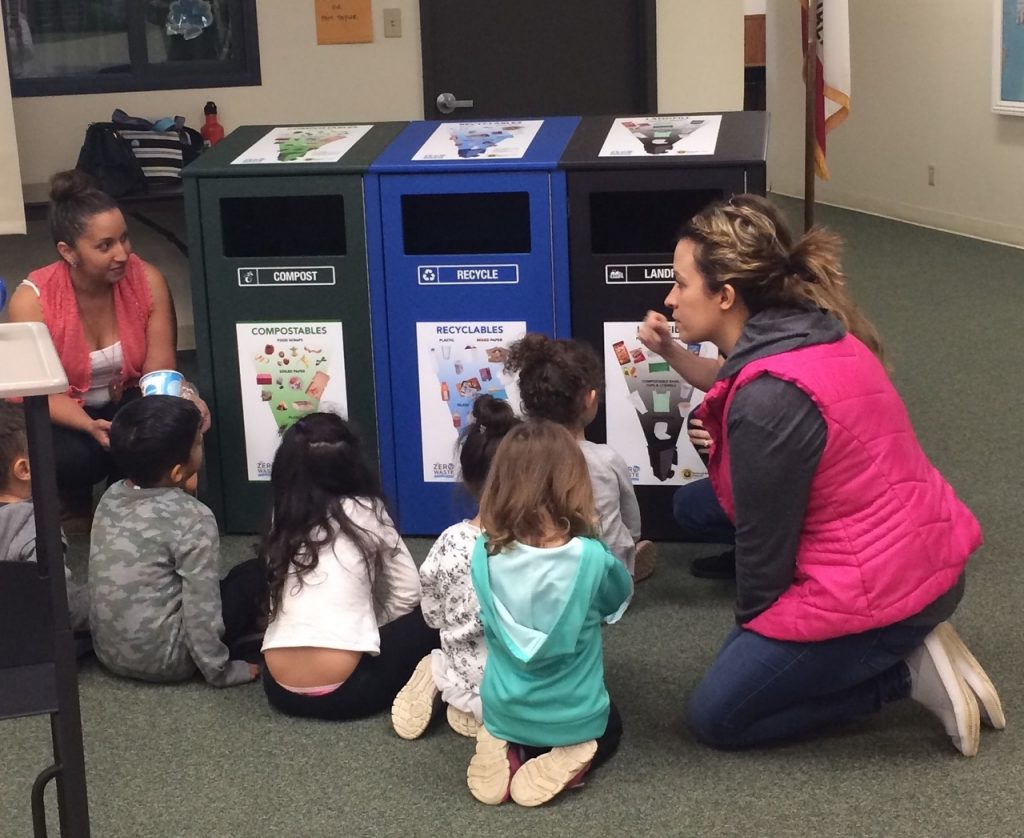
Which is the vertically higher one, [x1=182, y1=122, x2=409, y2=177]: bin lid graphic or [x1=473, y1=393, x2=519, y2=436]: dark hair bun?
[x1=182, y1=122, x2=409, y2=177]: bin lid graphic

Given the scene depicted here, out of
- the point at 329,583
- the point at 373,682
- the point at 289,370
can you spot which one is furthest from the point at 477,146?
the point at 373,682

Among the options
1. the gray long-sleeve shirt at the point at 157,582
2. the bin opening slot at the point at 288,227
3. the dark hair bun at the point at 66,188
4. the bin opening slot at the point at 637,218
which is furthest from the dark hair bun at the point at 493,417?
the dark hair bun at the point at 66,188

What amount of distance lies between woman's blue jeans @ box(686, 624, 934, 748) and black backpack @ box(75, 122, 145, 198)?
3500 mm

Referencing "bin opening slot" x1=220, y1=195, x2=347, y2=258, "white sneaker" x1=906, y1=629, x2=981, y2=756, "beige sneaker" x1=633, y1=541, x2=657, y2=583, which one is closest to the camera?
"white sneaker" x1=906, y1=629, x2=981, y2=756

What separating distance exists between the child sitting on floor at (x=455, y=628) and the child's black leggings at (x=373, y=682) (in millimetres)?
36

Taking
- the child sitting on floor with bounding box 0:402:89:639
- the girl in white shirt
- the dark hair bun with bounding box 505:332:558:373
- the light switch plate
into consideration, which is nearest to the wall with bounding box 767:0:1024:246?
the light switch plate

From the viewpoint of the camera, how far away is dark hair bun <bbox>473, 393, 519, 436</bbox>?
2785 mm

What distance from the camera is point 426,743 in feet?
8.77

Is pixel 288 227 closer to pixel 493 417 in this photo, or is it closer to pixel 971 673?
pixel 493 417

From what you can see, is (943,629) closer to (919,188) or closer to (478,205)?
(478,205)

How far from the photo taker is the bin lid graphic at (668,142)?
10.9 feet

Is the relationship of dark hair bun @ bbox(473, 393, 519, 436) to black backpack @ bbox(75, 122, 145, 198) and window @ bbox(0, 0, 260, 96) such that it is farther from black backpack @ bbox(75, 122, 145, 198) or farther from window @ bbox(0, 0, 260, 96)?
window @ bbox(0, 0, 260, 96)

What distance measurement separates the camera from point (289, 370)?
362 centimetres

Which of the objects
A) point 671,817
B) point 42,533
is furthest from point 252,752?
point 42,533
